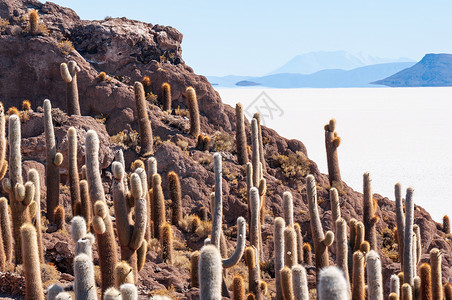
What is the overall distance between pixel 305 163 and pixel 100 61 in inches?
347

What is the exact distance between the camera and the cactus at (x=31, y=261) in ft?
28.6

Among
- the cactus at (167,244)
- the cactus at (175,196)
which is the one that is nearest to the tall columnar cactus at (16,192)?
the cactus at (167,244)

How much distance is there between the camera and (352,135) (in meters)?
52.7

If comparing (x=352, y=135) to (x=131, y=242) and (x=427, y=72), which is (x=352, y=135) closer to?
(x=131, y=242)

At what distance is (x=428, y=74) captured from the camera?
513 feet

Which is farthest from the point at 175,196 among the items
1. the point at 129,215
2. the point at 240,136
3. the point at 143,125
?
the point at 129,215

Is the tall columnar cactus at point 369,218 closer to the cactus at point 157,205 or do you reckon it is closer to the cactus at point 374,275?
the cactus at point 157,205

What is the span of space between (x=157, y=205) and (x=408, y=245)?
5778mm

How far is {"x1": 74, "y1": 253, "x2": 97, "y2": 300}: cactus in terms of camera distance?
6758 millimetres

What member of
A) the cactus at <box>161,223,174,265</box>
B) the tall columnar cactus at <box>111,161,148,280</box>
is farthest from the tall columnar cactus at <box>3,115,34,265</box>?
the cactus at <box>161,223,174,265</box>

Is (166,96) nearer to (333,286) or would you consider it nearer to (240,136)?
(240,136)

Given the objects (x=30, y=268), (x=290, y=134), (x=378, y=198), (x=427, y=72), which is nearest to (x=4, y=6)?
(x=378, y=198)

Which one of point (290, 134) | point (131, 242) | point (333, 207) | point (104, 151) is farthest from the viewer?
point (290, 134)

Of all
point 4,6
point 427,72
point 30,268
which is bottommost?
point 30,268
